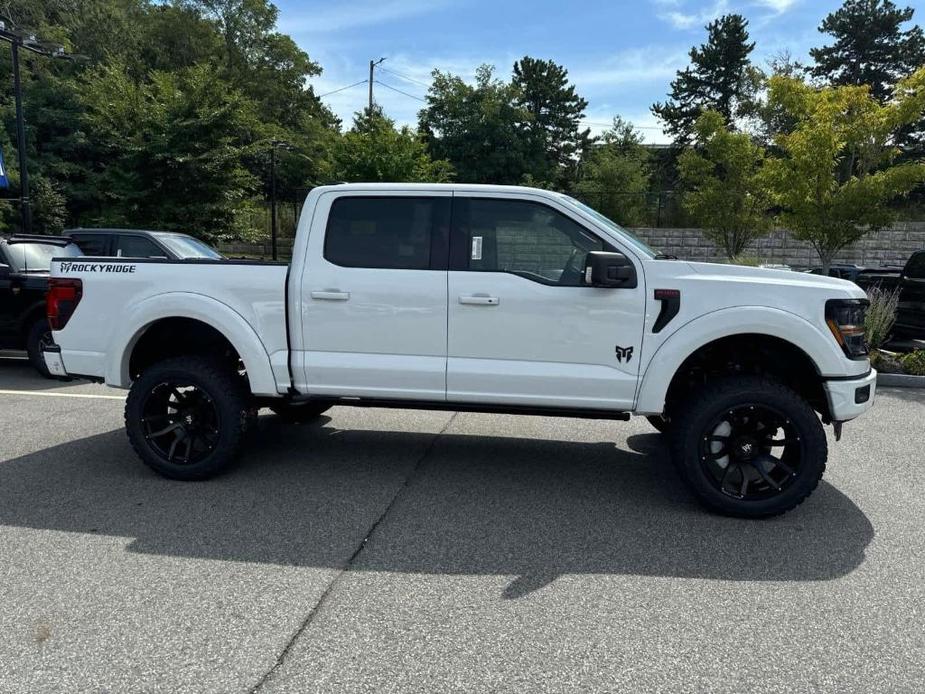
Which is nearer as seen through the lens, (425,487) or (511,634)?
(511,634)

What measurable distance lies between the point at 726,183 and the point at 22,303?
1666 centimetres

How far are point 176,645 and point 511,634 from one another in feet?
4.51

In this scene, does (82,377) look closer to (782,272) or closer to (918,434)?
(782,272)

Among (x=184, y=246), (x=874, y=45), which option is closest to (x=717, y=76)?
(x=874, y=45)

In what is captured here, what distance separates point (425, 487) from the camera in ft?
14.7

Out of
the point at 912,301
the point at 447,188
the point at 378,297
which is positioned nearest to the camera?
the point at 378,297

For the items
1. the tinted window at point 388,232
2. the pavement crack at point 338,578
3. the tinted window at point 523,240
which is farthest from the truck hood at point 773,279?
the pavement crack at point 338,578

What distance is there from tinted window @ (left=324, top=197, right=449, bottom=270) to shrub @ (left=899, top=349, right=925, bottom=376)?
731 cm

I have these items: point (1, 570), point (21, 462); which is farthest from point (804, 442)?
point (21, 462)

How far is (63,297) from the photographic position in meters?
4.59

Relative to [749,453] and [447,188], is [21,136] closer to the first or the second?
[447,188]

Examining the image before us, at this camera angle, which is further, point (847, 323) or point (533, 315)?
point (533, 315)

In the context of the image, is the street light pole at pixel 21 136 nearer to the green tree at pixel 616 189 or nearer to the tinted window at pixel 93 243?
the tinted window at pixel 93 243

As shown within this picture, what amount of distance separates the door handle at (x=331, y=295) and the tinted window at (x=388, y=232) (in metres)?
0.21
